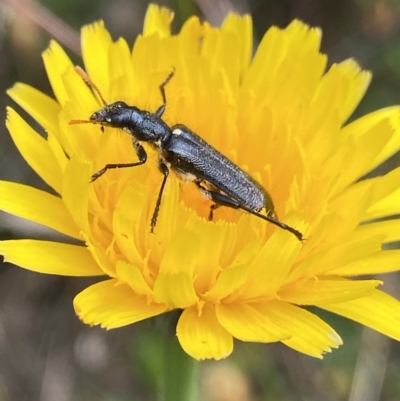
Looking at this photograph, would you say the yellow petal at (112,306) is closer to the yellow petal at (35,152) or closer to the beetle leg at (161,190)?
the beetle leg at (161,190)

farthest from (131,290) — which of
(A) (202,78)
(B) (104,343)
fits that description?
(B) (104,343)

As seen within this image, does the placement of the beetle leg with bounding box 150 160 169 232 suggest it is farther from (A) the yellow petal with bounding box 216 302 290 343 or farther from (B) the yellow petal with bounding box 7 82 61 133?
(B) the yellow petal with bounding box 7 82 61 133

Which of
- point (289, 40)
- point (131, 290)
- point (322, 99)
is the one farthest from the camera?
point (289, 40)

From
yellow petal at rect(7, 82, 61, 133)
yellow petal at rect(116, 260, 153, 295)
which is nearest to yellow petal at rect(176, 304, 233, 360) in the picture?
yellow petal at rect(116, 260, 153, 295)

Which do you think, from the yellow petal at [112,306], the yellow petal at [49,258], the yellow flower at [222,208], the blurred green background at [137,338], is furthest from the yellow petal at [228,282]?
the blurred green background at [137,338]

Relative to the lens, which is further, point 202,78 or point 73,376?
point 73,376

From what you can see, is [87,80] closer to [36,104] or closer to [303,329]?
[36,104]

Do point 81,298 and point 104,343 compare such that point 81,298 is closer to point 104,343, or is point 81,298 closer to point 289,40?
point 289,40

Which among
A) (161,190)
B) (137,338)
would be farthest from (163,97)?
(137,338)
